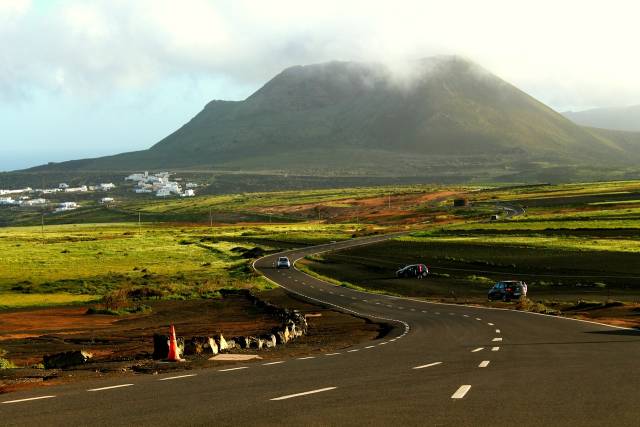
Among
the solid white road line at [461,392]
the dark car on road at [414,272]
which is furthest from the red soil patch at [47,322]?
the dark car on road at [414,272]

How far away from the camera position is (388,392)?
55.3ft

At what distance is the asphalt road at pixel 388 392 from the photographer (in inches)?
545

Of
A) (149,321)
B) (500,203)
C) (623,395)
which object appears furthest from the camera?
(500,203)

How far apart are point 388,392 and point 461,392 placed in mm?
1504

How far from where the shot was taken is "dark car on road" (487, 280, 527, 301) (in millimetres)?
60438

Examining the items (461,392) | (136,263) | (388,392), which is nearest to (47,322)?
(388,392)

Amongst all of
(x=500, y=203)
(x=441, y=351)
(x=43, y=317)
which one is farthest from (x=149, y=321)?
(x=500, y=203)

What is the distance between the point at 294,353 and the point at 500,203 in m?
171

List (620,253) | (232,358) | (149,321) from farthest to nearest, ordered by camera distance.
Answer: (620,253) < (149,321) < (232,358)

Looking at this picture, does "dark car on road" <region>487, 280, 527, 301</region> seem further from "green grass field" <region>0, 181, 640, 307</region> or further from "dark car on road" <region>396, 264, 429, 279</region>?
"dark car on road" <region>396, 264, 429, 279</region>

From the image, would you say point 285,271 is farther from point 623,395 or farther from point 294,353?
point 623,395

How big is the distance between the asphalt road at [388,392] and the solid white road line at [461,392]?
20mm

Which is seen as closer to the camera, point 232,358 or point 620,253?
point 232,358

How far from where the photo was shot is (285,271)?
300ft
